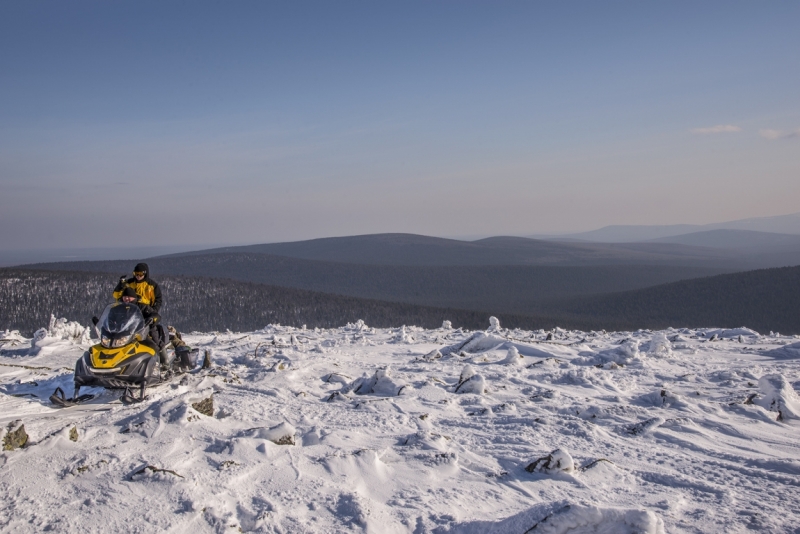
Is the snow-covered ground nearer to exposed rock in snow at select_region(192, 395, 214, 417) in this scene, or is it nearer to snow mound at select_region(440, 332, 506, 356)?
exposed rock in snow at select_region(192, 395, 214, 417)

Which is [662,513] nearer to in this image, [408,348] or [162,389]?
[162,389]

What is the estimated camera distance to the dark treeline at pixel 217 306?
3984cm

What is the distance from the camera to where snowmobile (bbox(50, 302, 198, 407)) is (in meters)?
6.84

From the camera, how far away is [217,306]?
4356cm

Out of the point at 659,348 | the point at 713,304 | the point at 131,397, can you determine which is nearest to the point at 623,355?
the point at 659,348

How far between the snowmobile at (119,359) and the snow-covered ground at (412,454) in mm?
253

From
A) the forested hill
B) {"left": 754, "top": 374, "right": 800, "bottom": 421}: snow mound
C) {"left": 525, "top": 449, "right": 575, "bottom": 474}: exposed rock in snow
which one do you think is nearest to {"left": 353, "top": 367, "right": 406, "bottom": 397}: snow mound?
{"left": 525, "top": 449, "right": 575, "bottom": 474}: exposed rock in snow

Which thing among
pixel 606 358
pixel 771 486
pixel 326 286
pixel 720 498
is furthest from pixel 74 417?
pixel 326 286

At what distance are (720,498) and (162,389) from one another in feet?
23.9

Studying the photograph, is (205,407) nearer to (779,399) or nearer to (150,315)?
(150,315)

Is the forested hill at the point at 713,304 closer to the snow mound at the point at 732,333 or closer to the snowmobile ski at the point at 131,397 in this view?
the snow mound at the point at 732,333

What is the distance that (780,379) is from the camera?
693 centimetres

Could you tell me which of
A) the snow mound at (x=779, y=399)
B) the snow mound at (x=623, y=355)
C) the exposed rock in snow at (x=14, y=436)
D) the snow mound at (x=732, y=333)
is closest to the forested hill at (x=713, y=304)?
the snow mound at (x=732, y=333)

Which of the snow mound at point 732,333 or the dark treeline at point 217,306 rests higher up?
the snow mound at point 732,333
